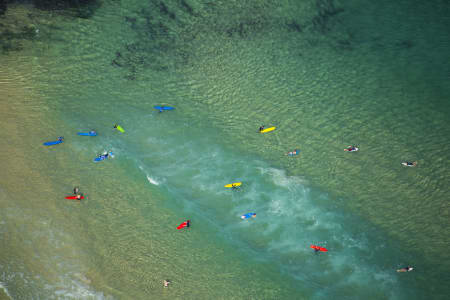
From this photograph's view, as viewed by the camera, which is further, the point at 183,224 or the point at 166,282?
the point at 183,224

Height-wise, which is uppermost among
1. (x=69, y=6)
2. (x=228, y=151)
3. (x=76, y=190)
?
(x=69, y=6)

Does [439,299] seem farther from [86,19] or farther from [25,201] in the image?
[86,19]

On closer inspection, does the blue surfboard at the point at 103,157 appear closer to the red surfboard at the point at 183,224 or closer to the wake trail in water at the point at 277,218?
the wake trail in water at the point at 277,218

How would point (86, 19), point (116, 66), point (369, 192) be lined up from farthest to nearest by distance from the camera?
point (86, 19)
point (116, 66)
point (369, 192)

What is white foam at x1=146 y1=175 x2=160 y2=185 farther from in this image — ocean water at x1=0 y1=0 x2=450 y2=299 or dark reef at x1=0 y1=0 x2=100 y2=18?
dark reef at x1=0 y1=0 x2=100 y2=18

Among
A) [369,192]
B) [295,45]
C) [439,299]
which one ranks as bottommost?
[439,299]

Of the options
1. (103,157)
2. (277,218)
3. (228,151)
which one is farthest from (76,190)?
Result: (277,218)

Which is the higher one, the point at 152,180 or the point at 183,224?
the point at 152,180

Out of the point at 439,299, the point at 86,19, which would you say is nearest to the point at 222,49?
the point at 86,19

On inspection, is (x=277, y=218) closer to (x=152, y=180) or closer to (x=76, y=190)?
(x=152, y=180)
